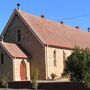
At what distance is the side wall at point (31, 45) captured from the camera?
52844 mm

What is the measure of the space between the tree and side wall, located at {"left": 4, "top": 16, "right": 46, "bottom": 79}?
1288 centimetres

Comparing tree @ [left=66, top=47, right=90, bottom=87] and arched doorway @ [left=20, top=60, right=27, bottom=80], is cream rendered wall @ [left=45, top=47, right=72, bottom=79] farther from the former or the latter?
tree @ [left=66, top=47, right=90, bottom=87]

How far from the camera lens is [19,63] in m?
51.0

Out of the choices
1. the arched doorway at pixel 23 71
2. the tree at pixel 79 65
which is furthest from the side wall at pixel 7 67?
the tree at pixel 79 65

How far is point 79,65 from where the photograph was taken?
38906mm

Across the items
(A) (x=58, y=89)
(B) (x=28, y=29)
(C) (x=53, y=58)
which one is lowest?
(A) (x=58, y=89)

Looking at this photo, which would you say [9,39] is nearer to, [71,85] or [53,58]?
[53,58]

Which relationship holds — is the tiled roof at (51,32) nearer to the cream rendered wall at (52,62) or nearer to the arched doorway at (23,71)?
the cream rendered wall at (52,62)

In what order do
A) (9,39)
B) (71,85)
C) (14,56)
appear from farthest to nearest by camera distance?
1. (9,39)
2. (14,56)
3. (71,85)

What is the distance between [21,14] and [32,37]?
358 centimetres

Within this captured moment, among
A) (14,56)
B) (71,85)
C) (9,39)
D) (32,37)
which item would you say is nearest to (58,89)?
(71,85)

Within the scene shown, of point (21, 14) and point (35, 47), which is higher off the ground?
point (21, 14)

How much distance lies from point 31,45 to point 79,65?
15821 millimetres

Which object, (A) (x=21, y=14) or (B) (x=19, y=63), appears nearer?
(B) (x=19, y=63)
